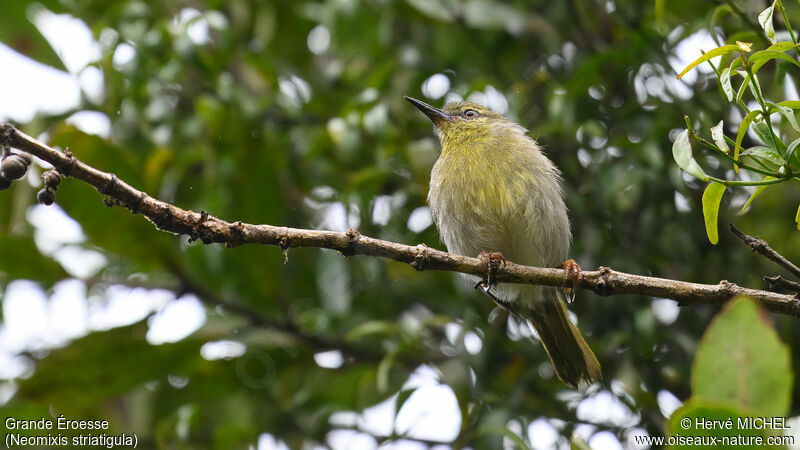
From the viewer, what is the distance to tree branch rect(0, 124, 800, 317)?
1.83 m

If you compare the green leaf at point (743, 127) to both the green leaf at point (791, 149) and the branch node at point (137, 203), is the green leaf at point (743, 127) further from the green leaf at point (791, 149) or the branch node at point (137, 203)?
the branch node at point (137, 203)

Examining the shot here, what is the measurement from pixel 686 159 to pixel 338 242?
929mm

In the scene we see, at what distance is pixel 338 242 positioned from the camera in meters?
2.09

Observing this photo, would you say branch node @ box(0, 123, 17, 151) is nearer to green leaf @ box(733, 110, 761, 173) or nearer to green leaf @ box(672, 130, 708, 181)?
green leaf @ box(672, 130, 708, 181)

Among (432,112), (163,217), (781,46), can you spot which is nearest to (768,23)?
(781,46)

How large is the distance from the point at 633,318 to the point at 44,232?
3397 millimetres

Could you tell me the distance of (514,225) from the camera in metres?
3.57

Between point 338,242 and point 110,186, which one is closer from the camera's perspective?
point 110,186

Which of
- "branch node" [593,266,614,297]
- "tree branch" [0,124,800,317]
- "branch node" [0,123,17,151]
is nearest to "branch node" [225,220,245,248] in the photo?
"tree branch" [0,124,800,317]

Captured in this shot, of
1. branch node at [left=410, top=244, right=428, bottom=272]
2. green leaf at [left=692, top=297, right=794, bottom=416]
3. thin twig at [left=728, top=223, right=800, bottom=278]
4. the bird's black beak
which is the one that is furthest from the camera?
the bird's black beak

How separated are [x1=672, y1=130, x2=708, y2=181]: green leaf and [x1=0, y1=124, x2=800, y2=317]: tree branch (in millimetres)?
522

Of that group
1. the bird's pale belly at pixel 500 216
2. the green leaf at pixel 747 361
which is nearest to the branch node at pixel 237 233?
the green leaf at pixel 747 361

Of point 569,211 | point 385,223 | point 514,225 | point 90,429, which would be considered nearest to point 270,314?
point 385,223

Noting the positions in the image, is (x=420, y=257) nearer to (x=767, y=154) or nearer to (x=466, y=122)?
(x=767, y=154)
